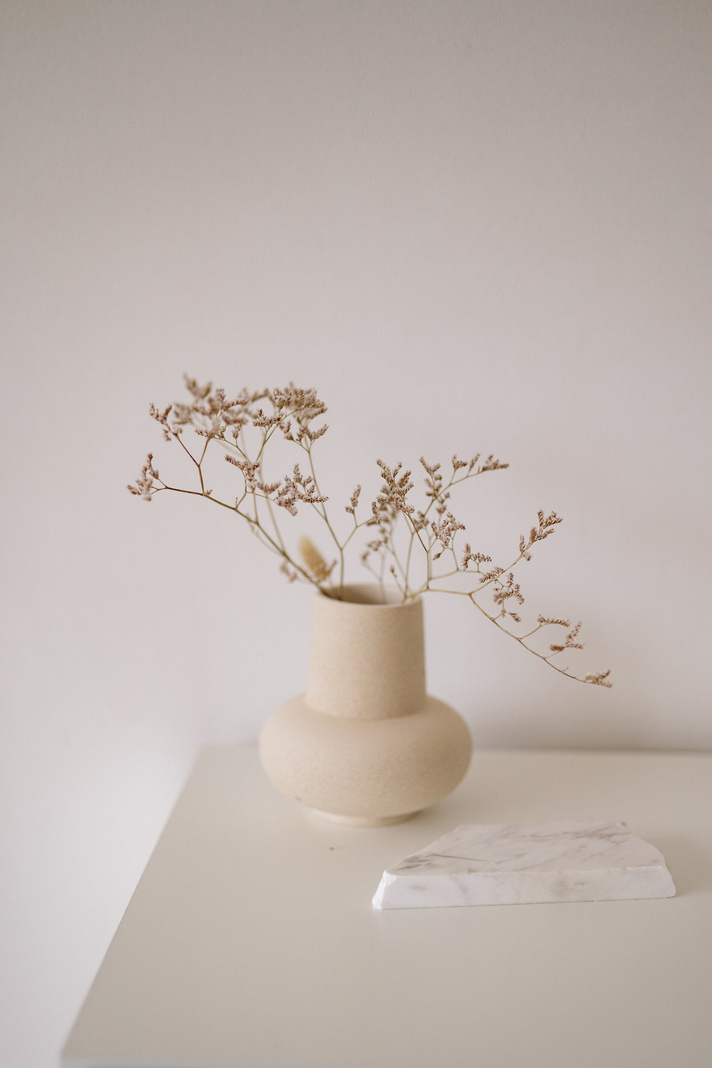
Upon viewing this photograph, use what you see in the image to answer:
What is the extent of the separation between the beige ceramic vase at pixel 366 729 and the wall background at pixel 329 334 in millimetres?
213

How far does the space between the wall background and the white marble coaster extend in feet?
1.08

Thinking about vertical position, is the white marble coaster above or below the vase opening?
below

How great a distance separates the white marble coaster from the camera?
0.71m

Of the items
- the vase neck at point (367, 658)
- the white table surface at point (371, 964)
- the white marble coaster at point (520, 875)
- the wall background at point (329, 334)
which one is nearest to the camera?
the white table surface at point (371, 964)

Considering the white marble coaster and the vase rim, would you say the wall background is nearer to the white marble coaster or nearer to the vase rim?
the vase rim

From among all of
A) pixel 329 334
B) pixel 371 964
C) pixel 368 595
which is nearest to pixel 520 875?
pixel 371 964

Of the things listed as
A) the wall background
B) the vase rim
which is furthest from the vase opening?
the wall background

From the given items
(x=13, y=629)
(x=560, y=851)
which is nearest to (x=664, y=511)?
(x=560, y=851)

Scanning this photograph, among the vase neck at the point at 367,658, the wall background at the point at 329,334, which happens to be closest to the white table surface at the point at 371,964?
the vase neck at the point at 367,658

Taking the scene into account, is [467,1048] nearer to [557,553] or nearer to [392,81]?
[557,553]

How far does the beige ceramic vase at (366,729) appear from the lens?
30.9 inches

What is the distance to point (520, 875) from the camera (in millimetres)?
710

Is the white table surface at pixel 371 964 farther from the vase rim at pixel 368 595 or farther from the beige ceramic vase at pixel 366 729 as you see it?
the vase rim at pixel 368 595

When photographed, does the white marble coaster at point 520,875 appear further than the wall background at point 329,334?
No
